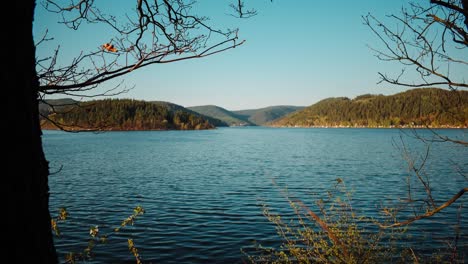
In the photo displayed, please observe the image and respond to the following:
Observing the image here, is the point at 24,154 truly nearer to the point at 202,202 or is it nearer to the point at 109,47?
the point at 109,47

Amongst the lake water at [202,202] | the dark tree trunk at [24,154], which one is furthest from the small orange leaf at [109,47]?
the lake water at [202,202]

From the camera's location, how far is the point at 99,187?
23.7 metres

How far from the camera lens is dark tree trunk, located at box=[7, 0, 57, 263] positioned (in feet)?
5.74

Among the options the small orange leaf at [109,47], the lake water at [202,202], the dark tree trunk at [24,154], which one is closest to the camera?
the dark tree trunk at [24,154]

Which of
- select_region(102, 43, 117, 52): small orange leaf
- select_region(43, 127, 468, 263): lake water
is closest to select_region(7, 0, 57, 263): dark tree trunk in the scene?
select_region(102, 43, 117, 52): small orange leaf

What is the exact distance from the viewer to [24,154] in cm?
183

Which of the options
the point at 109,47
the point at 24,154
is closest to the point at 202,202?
the point at 109,47

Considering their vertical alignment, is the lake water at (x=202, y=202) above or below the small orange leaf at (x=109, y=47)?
below

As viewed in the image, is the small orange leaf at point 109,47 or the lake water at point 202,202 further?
the lake water at point 202,202

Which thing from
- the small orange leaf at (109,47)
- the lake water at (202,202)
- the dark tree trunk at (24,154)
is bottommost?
the lake water at (202,202)

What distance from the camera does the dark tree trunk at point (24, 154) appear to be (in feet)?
5.74

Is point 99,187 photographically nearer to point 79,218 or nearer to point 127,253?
point 79,218

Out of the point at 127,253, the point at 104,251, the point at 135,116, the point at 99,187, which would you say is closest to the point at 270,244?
the point at 127,253

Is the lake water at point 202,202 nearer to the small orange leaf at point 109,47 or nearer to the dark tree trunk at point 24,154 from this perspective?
the small orange leaf at point 109,47
